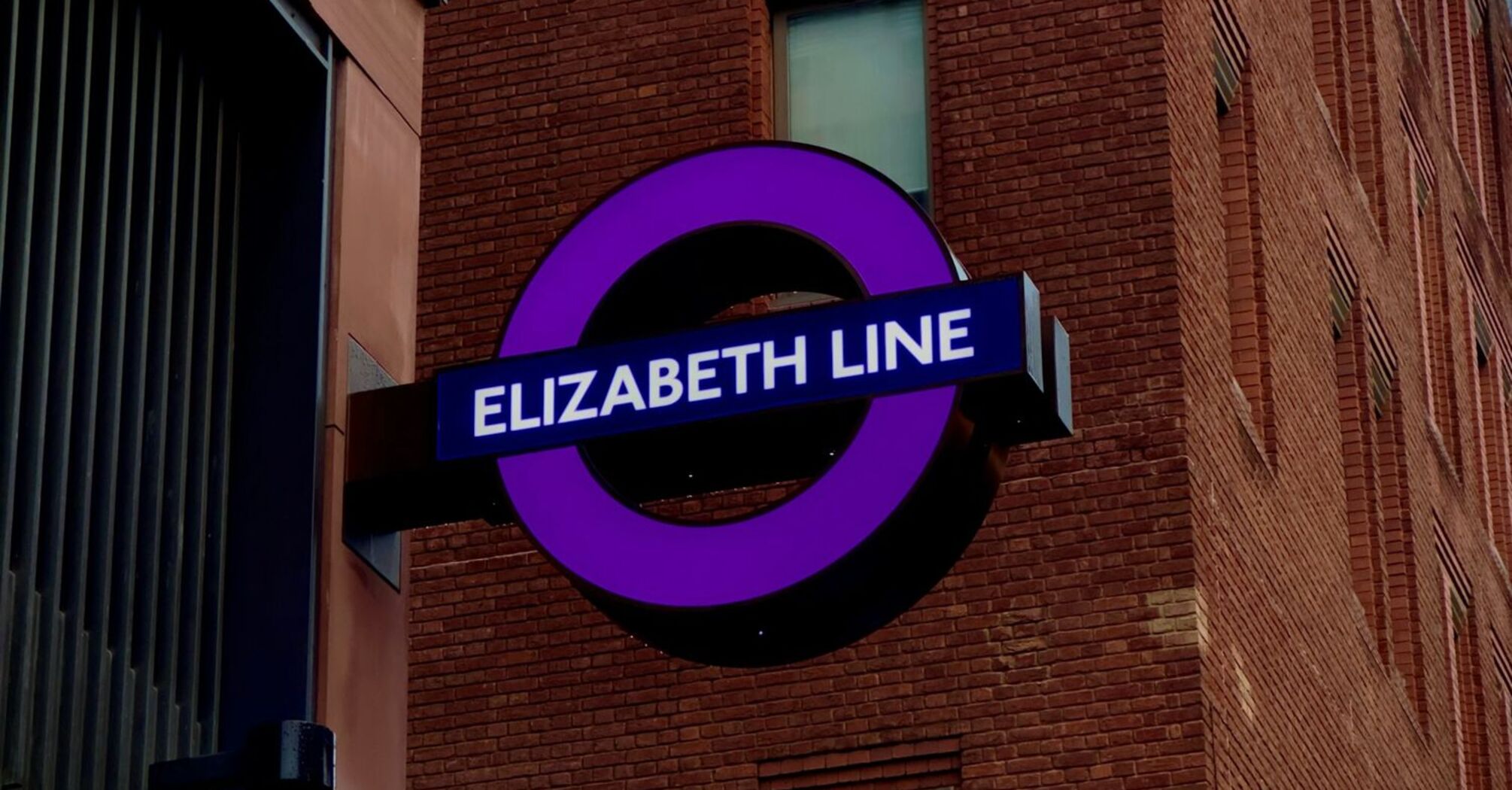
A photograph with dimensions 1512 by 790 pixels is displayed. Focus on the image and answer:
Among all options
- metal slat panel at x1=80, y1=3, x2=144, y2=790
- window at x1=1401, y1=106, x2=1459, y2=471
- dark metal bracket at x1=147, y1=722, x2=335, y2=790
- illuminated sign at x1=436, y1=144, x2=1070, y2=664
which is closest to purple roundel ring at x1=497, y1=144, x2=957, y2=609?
illuminated sign at x1=436, y1=144, x2=1070, y2=664

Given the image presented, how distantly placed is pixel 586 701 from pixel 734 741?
105 cm

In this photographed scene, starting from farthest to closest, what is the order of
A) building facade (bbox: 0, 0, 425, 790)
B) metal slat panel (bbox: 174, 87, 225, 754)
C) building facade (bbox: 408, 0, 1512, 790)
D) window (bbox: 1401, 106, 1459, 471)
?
1. window (bbox: 1401, 106, 1459, 471)
2. building facade (bbox: 408, 0, 1512, 790)
3. metal slat panel (bbox: 174, 87, 225, 754)
4. building facade (bbox: 0, 0, 425, 790)

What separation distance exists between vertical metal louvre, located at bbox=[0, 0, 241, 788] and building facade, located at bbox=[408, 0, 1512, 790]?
8829mm

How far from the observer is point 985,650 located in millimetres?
18031

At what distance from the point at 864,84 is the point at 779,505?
37.6ft

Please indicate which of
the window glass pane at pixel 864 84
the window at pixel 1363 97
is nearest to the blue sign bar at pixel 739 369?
the window glass pane at pixel 864 84

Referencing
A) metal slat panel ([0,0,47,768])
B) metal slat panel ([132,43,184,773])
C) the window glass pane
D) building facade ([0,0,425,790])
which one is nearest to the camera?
metal slat panel ([0,0,47,768])

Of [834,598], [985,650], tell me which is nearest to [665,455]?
[834,598]

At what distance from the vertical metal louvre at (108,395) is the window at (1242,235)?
472 inches

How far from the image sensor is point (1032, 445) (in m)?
18.0

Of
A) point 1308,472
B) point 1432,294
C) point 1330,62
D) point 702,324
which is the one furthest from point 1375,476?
point 702,324

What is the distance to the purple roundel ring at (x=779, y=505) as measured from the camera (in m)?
8.47

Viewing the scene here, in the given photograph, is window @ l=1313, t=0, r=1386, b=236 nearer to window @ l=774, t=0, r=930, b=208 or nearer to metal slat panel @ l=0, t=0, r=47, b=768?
window @ l=774, t=0, r=930, b=208

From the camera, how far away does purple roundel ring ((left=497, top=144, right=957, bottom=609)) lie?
8469 mm
